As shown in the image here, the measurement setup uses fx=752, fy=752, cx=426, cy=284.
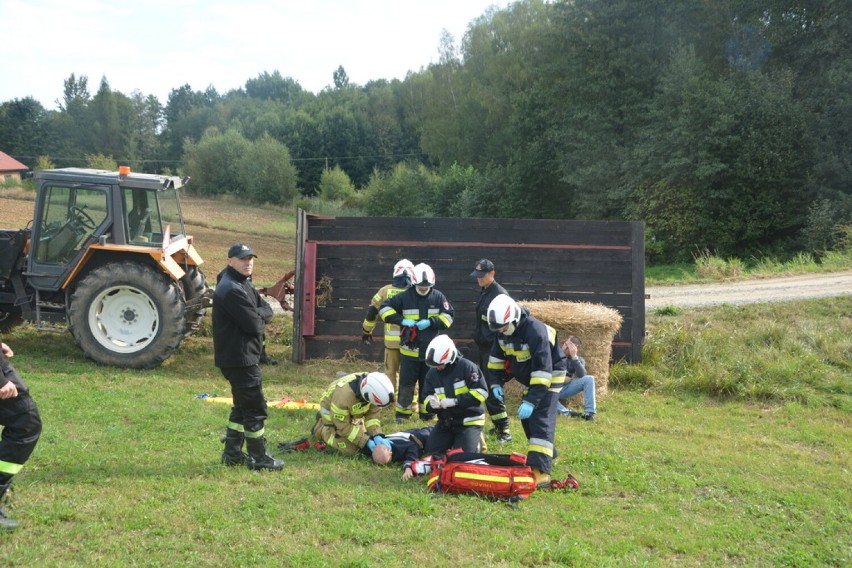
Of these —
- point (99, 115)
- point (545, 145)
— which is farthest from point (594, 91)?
point (99, 115)

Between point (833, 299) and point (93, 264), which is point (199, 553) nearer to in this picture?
point (93, 264)

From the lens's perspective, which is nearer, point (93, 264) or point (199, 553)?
point (199, 553)

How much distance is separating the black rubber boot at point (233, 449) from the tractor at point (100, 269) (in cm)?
462

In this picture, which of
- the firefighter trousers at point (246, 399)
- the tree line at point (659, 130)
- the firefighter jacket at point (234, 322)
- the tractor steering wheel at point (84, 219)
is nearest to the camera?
the firefighter jacket at point (234, 322)

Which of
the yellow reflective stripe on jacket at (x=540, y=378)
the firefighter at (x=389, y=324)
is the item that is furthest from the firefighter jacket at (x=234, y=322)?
the firefighter at (x=389, y=324)

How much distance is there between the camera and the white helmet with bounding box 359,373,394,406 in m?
7.38

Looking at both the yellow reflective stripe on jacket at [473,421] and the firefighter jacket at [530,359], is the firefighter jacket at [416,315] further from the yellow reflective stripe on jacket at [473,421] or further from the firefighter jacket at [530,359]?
the yellow reflective stripe on jacket at [473,421]

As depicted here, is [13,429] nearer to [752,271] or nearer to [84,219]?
[84,219]

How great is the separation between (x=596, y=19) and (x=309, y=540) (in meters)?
39.4

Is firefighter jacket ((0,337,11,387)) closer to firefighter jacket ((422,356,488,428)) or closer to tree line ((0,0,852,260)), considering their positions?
firefighter jacket ((422,356,488,428))

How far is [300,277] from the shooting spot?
12297 millimetres

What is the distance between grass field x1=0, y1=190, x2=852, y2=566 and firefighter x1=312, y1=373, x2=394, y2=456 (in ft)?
0.71

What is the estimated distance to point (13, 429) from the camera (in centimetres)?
547

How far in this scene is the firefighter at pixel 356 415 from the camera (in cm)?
743
